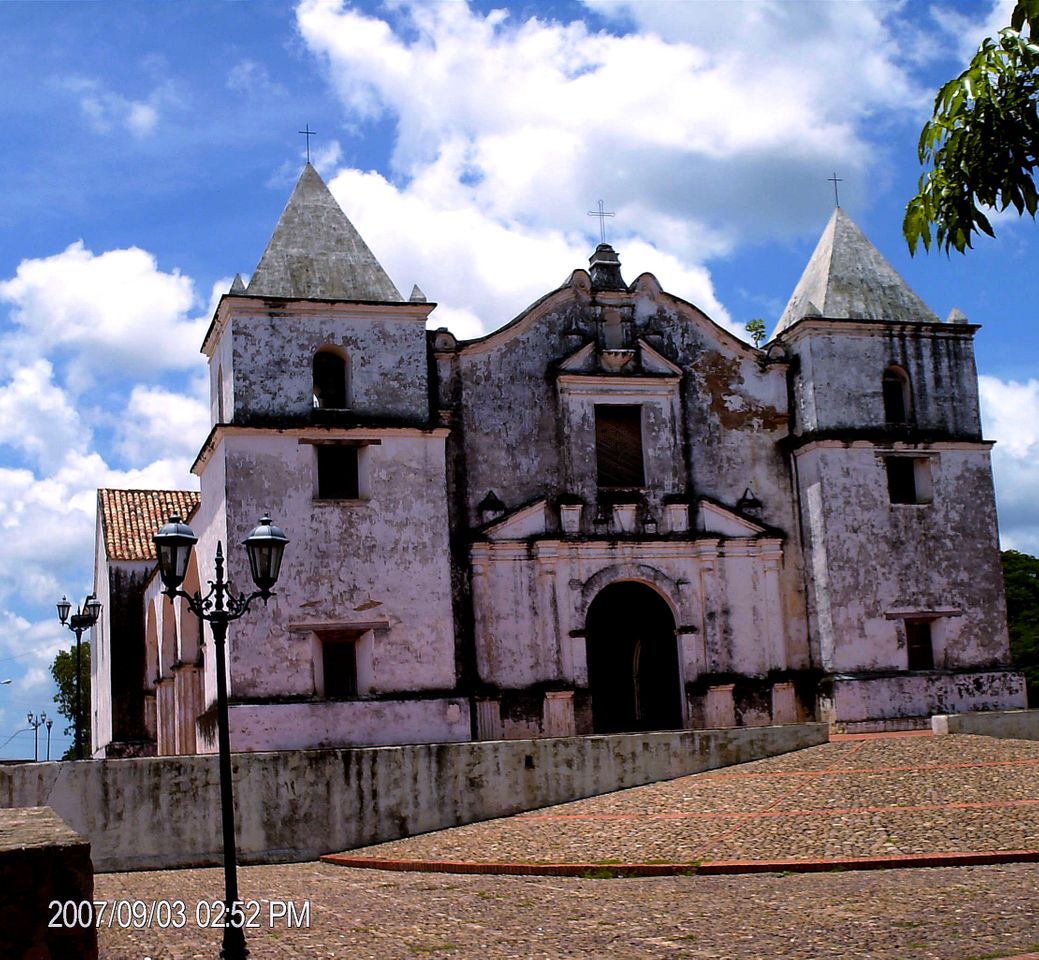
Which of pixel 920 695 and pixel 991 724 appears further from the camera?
pixel 920 695

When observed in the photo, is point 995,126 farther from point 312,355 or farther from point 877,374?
point 877,374

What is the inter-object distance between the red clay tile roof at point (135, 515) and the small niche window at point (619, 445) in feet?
44.7

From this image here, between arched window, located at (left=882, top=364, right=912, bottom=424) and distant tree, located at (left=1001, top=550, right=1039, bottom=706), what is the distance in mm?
23761

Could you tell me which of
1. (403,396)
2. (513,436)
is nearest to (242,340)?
(403,396)

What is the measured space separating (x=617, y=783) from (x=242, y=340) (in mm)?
10178

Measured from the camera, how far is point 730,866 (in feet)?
46.6

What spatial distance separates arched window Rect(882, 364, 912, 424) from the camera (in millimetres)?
26422

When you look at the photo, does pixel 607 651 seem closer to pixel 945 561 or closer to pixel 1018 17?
pixel 945 561

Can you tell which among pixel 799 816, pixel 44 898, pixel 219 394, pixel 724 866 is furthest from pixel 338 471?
pixel 44 898

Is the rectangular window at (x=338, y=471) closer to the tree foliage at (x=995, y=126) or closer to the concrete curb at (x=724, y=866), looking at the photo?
the concrete curb at (x=724, y=866)

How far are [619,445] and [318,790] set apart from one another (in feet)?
33.9

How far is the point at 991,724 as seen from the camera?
21.7 meters

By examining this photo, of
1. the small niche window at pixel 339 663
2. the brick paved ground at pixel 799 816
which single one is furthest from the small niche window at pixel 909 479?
the small niche window at pixel 339 663

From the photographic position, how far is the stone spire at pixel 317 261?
2391cm
